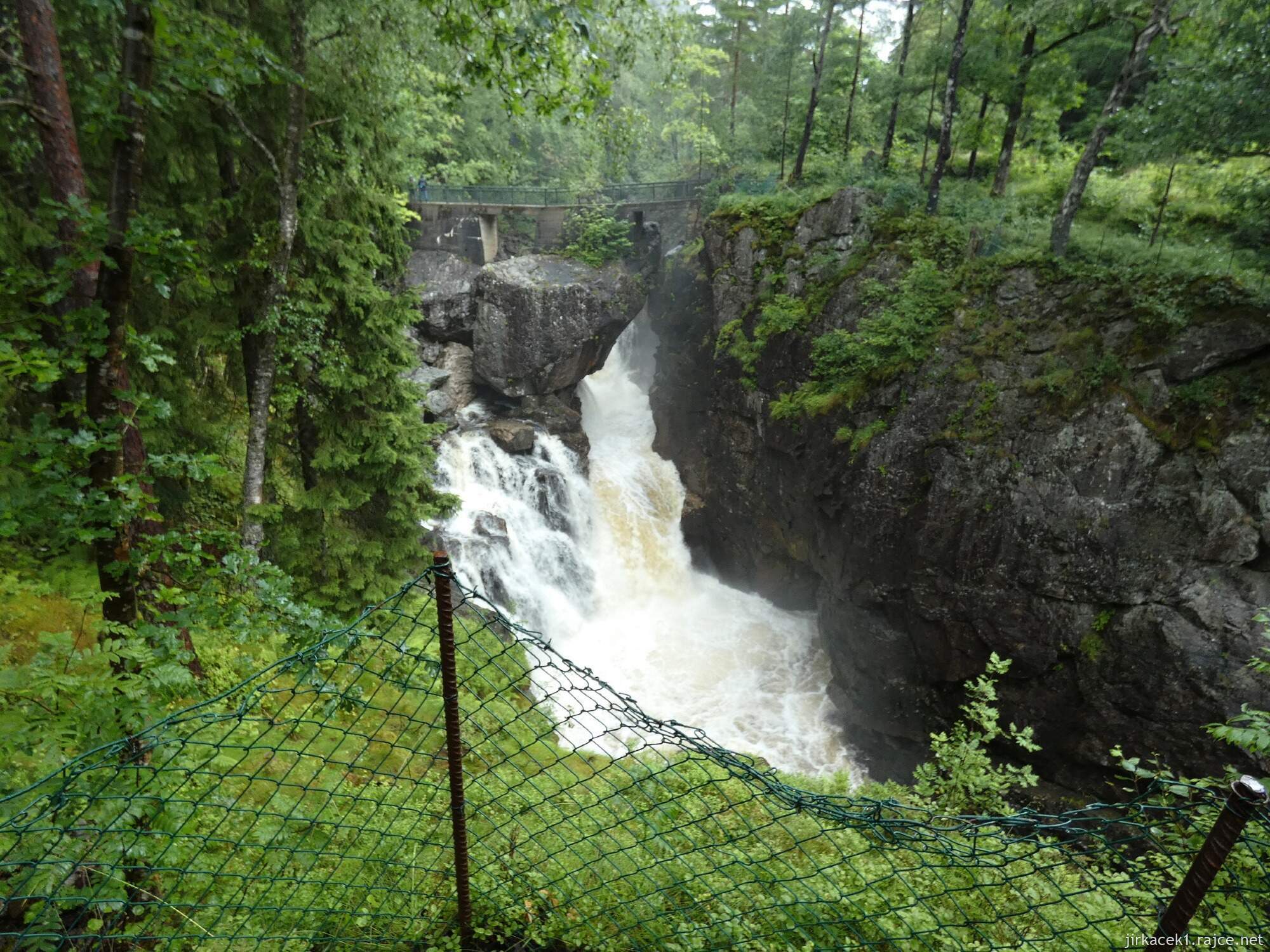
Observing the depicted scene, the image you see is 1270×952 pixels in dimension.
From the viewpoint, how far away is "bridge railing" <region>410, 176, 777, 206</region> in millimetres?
19844

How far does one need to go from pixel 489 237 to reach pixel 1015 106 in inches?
573

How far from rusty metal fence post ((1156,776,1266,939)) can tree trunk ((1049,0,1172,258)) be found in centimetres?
1207

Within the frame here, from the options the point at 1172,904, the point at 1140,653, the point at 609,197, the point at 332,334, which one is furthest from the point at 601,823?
the point at 609,197

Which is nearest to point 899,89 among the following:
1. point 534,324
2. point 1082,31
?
point 1082,31

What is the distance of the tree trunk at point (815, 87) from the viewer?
51.8 feet

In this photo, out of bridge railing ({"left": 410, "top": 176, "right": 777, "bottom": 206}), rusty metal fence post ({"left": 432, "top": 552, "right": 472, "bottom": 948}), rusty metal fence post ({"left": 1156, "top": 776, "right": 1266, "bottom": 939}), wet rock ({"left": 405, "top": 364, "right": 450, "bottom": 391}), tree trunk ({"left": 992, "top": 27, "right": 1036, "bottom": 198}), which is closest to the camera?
rusty metal fence post ({"left": 1156, "top": 776, "right": 1266, "bottom": 939})

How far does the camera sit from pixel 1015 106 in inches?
557

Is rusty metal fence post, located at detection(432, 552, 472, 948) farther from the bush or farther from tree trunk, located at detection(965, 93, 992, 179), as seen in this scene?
the bush

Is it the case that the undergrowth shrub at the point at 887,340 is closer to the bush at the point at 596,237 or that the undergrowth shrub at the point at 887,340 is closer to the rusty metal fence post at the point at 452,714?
the bush at the point at 596,237

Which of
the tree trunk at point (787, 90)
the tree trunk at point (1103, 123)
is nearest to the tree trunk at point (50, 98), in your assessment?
the tree trunk at point (1103, 123)

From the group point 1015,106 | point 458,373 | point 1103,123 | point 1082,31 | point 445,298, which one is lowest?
point 458,373

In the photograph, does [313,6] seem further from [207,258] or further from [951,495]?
[951,495]

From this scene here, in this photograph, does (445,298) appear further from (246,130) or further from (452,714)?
(452,714)

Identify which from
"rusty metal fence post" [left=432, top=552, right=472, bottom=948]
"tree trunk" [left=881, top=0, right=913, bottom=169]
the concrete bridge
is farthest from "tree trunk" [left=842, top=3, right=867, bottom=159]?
"rusty metal fence post" [left=432, top=552, right=472, bottom=948]
